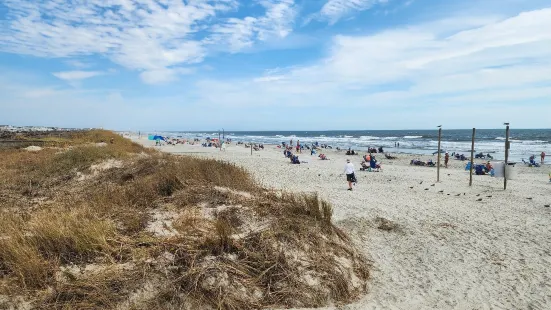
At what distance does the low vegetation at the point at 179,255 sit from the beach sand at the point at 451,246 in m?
0.78

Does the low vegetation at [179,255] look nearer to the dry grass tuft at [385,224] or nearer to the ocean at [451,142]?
the dry grass tuft at [385,224]

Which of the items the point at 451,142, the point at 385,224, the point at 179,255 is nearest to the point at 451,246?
the point at 385,224

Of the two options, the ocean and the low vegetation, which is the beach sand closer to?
the low vegetation

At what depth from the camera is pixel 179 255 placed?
4.51m

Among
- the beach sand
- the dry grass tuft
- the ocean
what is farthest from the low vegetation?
the ocean

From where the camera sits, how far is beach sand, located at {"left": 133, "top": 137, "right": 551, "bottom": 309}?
492cm

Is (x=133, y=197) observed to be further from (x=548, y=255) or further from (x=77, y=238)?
(x=548, y=255)

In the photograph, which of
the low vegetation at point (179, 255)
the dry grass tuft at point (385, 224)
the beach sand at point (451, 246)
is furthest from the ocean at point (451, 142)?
the low vegetation at point (179, 255)

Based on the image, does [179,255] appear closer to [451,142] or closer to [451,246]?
[451,246]

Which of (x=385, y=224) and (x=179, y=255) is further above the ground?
(x=179, y=255)

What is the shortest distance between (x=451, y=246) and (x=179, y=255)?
5.35 m

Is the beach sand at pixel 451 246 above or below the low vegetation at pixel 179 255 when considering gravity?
below

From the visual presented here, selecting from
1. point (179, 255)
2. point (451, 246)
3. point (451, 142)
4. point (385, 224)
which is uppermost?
point (179, 255)

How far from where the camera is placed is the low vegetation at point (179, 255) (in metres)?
3.87
